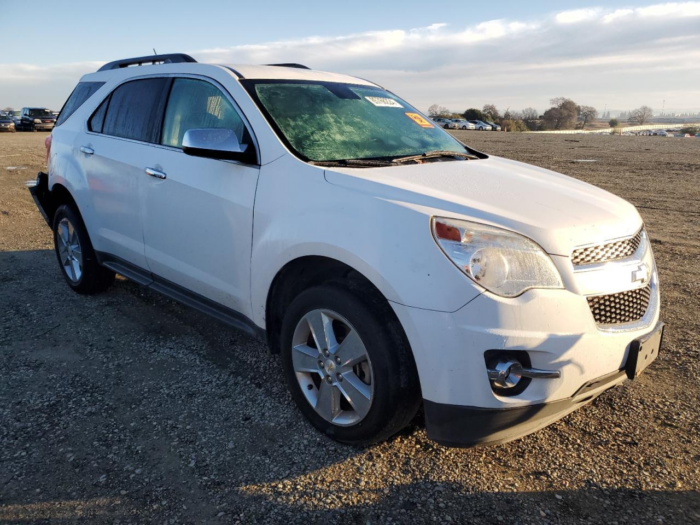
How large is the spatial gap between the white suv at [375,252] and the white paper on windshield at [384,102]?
0.10 feet

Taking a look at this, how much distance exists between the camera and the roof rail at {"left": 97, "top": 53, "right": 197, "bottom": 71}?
4.18m

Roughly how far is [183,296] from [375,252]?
5.83 ft

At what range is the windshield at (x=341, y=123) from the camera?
3168mm

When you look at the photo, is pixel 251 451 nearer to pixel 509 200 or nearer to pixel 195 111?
pixel 509 200

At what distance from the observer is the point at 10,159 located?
1647 cm

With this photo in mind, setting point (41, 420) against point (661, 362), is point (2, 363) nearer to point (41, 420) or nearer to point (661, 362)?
point (41, 420)

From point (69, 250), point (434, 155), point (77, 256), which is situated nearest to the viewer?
point (434, 155)

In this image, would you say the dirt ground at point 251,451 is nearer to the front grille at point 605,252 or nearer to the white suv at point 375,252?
the white suv at point 375,252

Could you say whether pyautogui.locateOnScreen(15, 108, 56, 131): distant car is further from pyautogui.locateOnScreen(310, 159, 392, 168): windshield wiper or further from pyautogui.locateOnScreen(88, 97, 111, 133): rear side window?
pyautogui.locateOnScreen(310, 159, 392, 168): windshield wiper

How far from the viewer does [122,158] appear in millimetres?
4039

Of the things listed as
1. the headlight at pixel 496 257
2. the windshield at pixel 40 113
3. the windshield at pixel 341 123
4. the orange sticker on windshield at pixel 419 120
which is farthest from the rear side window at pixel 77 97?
the windshield at pixel 40 113

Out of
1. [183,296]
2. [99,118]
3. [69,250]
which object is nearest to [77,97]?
[99,118]

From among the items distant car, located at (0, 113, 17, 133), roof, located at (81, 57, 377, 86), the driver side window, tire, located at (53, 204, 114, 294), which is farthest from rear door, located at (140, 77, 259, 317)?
distant car, located at (0, 113, 17, 133)

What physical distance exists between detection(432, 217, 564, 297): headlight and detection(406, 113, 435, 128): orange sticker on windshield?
5.84 feet
